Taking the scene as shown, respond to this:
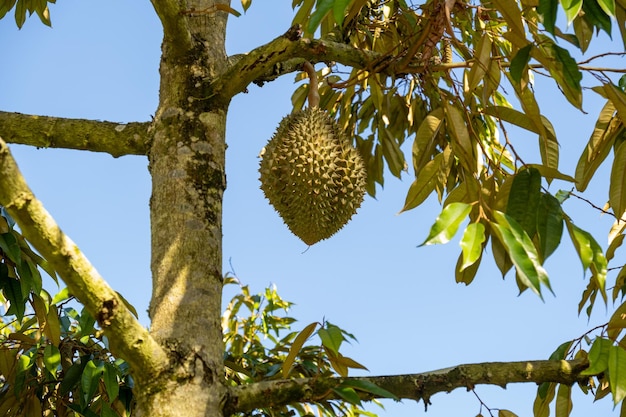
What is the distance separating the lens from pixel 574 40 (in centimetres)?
156

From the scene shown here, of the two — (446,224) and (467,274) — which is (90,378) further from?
(446,224)

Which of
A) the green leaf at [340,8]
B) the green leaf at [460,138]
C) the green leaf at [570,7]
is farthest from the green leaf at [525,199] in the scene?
the green leaf at [340,8]

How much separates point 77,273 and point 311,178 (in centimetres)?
73

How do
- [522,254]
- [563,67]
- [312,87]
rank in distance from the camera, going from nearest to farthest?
[522,254] → [563,67] → [312,87]

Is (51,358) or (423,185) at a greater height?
(423,185)

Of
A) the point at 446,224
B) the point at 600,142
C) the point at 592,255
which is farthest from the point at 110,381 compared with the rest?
the point at 600,142

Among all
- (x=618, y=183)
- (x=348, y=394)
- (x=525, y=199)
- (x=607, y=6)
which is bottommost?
(x=348, y=394)

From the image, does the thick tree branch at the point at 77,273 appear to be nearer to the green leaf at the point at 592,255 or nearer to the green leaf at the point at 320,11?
the green leaf at the point at 320,11

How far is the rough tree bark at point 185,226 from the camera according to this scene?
1365mm

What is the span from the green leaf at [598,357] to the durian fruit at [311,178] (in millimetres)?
698

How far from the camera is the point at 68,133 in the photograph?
6.24 feet

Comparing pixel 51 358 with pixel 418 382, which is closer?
pixel 418 382

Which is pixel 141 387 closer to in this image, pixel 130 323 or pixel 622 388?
pixel 130 323

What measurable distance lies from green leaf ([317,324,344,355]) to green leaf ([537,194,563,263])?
1.32ft
